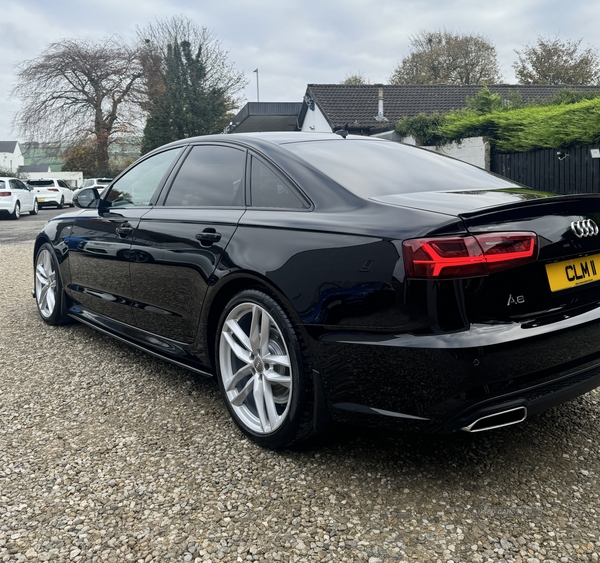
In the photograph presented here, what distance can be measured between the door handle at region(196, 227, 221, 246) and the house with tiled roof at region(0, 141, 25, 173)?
359 feet

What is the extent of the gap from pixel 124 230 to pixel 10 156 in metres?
115

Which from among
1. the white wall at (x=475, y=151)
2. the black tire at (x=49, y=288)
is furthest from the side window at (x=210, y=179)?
the white wall at (x=475, y=151)

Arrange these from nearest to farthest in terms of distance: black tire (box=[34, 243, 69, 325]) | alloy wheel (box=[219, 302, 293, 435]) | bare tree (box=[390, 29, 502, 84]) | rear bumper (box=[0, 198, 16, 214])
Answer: alloy wheel (box=[219, 302, 293, 435]) < black tire (box=[34, 243, 69, 325]) < rear bumper (box=[0, 198, 16, 214]) < bare tree (box=[390, 29, 502, 84])

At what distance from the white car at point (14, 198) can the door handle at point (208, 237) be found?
22.9 m

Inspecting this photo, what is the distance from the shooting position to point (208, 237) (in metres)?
3.23

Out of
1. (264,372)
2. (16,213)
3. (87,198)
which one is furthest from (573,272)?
(16,213)

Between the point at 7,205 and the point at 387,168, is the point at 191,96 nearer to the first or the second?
the point at 7,205

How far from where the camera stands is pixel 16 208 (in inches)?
967

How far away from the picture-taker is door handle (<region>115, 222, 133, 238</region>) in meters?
3.97

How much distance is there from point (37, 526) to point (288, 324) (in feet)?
4.05

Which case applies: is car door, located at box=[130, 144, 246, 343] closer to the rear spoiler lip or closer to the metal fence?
the rear spoiler lip

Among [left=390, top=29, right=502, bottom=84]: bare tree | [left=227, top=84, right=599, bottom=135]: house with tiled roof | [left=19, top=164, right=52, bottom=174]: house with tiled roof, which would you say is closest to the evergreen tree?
[left=227, top=84, right=599, bottom=135]: house with tiled roof

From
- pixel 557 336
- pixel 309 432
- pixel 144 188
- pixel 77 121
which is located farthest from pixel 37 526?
pixel 77 121

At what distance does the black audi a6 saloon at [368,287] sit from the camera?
91.1 inches
